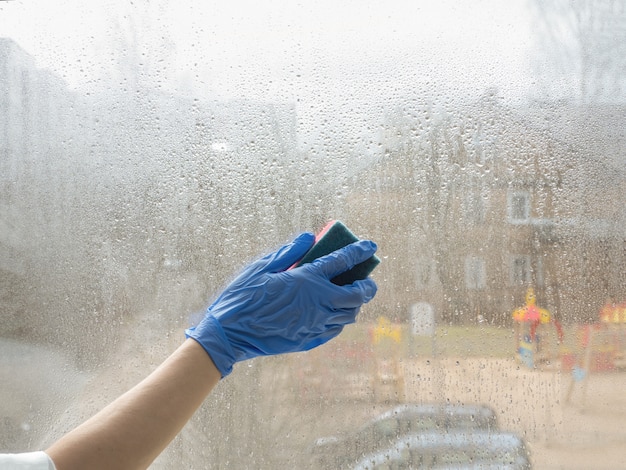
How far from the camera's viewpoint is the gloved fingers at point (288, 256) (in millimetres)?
975

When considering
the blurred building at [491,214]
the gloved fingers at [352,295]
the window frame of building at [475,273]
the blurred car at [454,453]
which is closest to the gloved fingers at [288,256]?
the gloved fingers at [352,295]

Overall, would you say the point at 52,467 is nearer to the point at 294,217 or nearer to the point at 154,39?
the point at 294,217

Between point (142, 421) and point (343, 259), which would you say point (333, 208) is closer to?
point (343, 259)

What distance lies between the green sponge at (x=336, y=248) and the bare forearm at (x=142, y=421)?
0.25 meters

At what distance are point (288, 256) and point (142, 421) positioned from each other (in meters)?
0.36

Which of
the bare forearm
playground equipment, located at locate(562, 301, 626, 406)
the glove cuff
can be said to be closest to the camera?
the bare forearm

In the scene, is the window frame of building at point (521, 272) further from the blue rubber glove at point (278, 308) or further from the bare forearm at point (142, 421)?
the bare forearm at point (142, 421)

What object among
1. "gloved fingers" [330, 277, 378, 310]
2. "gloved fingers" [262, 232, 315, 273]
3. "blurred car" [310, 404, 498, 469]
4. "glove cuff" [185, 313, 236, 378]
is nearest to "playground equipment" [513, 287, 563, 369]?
"blurred car" [310, 404, 498, 469]

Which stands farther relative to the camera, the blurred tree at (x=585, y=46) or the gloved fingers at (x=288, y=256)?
the blurred tree at (x=585, y=46)

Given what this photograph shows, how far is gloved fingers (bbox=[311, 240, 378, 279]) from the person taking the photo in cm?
93

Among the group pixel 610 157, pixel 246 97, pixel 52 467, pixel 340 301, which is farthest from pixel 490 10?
pixel 52 467

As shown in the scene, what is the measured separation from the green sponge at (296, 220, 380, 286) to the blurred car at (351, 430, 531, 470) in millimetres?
410

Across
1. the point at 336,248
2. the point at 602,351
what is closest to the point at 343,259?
the point at 336,248

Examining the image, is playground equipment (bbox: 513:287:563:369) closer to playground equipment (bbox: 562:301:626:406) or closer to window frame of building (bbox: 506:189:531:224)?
playground equipment (bbox: 562:301:626:406)
